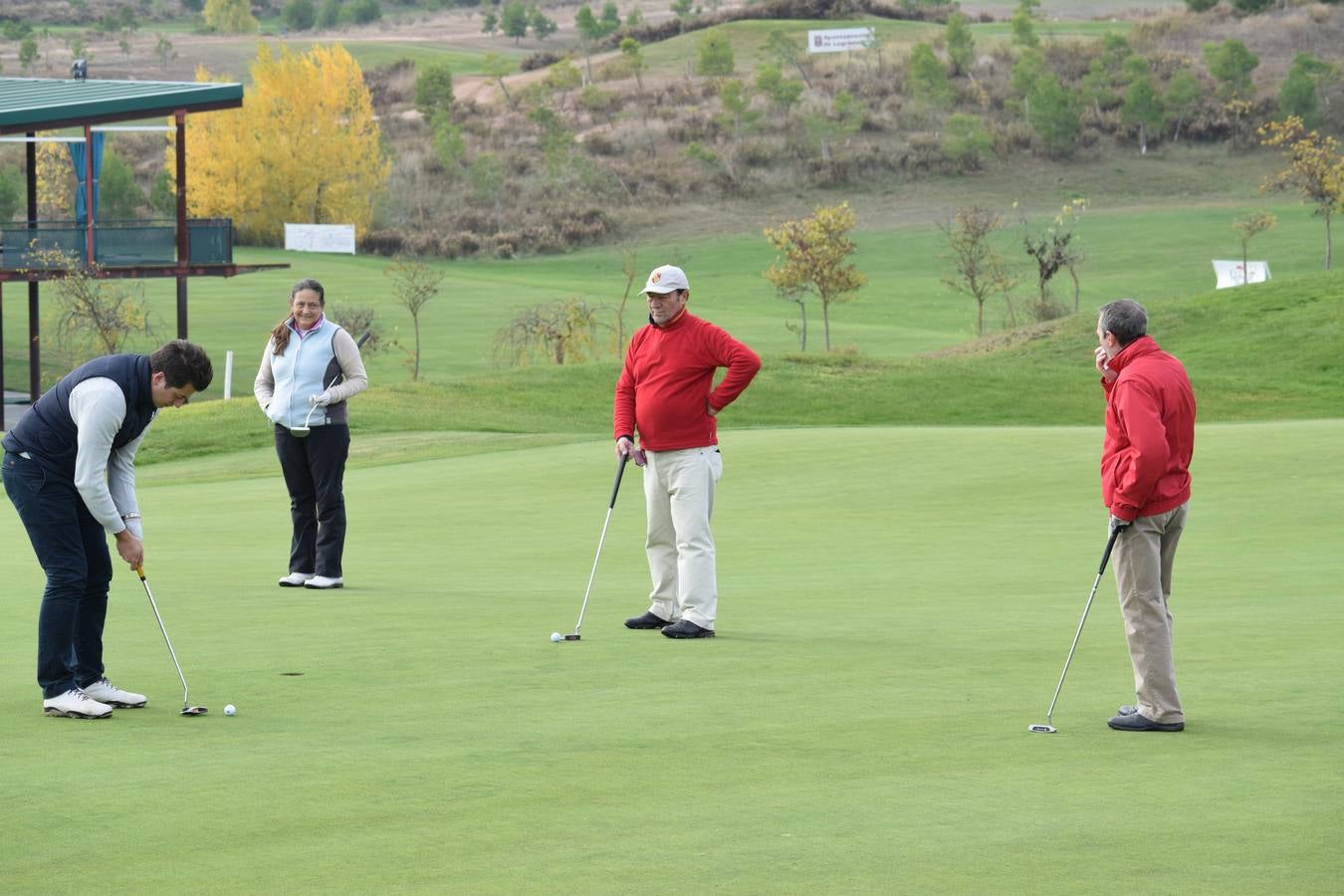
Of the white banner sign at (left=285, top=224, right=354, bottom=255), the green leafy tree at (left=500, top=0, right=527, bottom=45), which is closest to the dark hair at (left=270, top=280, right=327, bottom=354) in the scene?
the white banner sign at (left=285, top=224, right=354, bottom=255)

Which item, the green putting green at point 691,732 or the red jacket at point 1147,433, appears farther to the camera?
the red jacket at point 1147,433

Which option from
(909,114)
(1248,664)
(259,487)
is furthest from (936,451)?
(909,114)

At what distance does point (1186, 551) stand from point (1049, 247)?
54833 millimetres

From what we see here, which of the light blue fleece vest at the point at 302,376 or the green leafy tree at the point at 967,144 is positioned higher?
the green leafy tree at the point at 967,144

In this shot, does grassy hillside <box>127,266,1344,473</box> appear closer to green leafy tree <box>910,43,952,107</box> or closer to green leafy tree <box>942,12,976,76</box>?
green leafy tree <box>910,43,952,107</box>

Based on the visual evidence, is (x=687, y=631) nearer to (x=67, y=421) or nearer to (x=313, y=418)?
(x=313, y=418)

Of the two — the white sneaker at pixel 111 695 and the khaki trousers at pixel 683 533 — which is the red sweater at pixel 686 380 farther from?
the white sneaker at pixel 111 695

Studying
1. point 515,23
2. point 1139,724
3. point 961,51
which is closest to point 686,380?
point 1139,724

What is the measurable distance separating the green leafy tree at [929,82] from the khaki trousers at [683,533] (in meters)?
94.0

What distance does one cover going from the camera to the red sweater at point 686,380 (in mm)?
10695

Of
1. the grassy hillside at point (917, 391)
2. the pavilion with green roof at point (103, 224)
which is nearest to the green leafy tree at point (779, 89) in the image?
the grassy hillside at point (917, 391)

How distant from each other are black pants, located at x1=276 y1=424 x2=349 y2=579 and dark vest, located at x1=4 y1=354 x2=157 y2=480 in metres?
4.55

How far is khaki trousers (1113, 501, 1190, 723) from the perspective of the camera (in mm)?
7832

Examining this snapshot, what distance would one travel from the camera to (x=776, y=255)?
7506 centimetres
